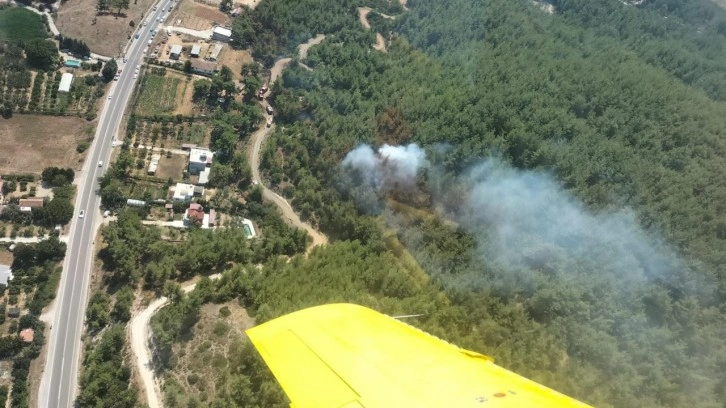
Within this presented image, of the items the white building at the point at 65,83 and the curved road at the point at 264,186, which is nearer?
the curved road at the point at 264,186

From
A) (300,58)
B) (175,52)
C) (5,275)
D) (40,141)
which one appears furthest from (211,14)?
(5,275)

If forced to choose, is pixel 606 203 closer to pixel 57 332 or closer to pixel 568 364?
pixel 568 364

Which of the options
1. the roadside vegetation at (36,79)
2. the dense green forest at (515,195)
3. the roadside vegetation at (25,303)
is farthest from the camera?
the roadside vegetation at (36,79)

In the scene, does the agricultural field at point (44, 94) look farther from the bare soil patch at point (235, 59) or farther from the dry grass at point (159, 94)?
the bare soil patch at point (235, 59)

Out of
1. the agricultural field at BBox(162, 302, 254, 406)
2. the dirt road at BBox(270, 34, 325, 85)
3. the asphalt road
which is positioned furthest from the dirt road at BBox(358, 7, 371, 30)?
the agricultural field at BBox(162, 302, 254, 406)

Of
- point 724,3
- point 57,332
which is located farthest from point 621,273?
point 724,3

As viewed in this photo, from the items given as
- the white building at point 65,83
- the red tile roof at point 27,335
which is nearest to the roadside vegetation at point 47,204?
the red tile roof at point 27,335
